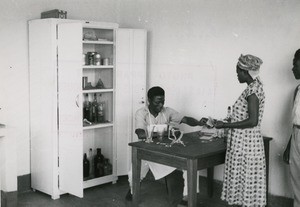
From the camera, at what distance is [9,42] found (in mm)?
4535

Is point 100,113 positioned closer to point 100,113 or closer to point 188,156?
point 100,113

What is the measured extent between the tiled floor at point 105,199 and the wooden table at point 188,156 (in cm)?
52

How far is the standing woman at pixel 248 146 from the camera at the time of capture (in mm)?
3553

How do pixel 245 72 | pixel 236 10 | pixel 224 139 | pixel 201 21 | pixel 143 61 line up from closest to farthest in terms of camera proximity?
1. pixel 245 72
2. pixel 224 139
3. pixel 236 10
4. pixel 201 21
5. pixel 143 61

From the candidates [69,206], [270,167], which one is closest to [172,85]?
[270,167]

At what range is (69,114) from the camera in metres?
4.54

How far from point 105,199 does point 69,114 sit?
1024 mm

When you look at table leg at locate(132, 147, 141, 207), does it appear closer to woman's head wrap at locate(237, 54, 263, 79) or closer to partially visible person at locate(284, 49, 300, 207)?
woman's head wrap at locate(237, 54, 263, 79)

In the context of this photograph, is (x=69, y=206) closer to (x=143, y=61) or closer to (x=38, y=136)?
(x=38, y=136)

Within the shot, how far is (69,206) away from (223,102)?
204 cm

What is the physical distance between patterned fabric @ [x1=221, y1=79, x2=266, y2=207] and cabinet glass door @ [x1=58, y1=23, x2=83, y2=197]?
1.71m

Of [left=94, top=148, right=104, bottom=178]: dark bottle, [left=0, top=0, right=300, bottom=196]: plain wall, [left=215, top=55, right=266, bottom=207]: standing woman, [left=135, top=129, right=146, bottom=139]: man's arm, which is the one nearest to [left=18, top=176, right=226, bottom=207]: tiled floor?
[left=94, top=148, right=104, bottom=178]: dark bottle

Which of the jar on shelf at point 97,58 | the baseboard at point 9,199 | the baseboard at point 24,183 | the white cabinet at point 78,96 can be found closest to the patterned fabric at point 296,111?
the white cabinet at point 78,96

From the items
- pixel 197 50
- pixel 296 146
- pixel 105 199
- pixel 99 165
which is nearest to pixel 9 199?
pixel 105 199
